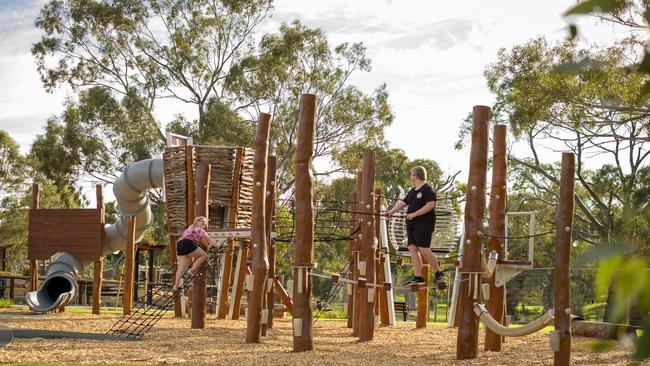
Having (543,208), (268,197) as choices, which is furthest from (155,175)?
(543,208)

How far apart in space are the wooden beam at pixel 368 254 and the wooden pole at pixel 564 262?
3.64 metres

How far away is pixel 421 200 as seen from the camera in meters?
12.2

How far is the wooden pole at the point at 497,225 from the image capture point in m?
11.9

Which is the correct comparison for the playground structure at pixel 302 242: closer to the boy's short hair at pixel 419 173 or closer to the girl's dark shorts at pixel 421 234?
the girl's dark shorts at pixel 421 234

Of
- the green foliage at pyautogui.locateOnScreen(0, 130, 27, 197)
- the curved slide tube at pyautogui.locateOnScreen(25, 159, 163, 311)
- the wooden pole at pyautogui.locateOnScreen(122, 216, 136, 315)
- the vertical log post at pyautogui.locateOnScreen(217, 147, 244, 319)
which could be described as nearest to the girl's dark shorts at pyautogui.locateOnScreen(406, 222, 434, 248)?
the vertical log post at pyautogui.locateOnScreen(217, 147, 244, 319)

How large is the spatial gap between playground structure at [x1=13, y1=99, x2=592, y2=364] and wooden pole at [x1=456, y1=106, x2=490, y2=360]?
0.04 ft

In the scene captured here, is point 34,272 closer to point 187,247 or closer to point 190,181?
point 190,181

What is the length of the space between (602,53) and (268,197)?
1004cm

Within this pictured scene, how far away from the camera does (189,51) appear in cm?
3800

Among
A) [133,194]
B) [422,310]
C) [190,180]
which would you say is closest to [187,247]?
[190,180]

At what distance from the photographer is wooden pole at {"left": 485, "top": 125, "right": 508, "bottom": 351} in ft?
39.1

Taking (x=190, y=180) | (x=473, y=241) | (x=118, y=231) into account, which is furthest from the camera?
(x=118, y=231)

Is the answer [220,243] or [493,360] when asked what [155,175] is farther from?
[493,360]

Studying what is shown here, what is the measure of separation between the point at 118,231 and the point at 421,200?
42.3 feet
